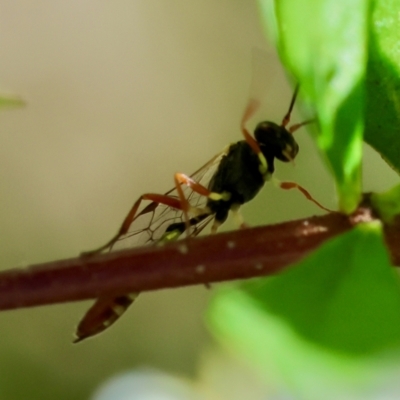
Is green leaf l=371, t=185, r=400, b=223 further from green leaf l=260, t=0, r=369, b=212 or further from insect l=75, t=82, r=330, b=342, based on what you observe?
insect l=75, t=82, r=330, b=342

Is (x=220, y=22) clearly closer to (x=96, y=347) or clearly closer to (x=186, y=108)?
(x=186, y=108)

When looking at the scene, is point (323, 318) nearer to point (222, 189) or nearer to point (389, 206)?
point (389, 206)

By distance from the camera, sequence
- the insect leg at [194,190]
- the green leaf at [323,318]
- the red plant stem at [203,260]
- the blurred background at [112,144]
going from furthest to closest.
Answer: the blurred background at [112,144] → the insect leg at [194,190] → the red plant stem at [203,260] → the green leaf at [323,318]

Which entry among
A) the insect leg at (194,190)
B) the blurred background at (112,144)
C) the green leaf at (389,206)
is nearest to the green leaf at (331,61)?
the green leaf at (389,206)

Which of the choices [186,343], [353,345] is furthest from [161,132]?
[353,345]

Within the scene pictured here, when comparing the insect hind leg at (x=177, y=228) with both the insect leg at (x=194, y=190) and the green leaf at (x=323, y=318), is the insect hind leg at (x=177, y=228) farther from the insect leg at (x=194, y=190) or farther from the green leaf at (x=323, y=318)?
the green leaf at (x=323, y=318)

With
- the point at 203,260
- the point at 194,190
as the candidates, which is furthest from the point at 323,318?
the point at 194,190
